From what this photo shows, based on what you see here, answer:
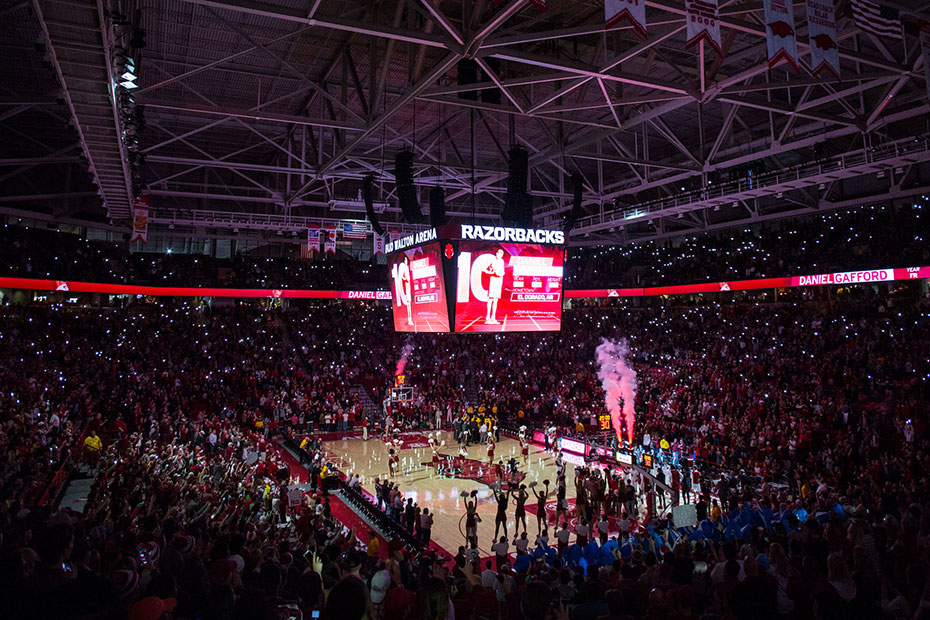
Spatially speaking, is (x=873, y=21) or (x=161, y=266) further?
(x=161, y=266)

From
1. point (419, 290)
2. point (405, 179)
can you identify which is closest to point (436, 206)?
point (405, 179)

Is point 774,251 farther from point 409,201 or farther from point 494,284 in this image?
point 409,201

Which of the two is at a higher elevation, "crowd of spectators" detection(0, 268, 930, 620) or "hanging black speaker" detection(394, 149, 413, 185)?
"hanging black speaker" detection(394, 149, 413, 185)

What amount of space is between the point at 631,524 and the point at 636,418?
35.3 feet

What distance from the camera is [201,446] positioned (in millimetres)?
18984

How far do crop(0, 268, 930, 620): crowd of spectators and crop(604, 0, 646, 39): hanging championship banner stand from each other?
277 inches

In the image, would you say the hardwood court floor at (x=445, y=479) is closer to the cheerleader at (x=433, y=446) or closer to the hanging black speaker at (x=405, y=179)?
the cheerleader at (x=433, y=446)

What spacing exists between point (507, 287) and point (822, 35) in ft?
30.6

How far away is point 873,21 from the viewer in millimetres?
10227

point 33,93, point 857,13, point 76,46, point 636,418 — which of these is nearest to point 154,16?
point 76,46

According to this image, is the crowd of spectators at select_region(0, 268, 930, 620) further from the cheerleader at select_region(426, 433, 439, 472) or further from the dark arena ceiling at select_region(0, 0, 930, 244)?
the dark arena ceiling at select_region(0, 0, 930, 244)

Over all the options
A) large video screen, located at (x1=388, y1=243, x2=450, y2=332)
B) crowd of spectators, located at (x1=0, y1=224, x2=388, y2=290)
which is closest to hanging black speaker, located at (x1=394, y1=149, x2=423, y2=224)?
large video screen, located at (x1=388, y1=243, x2=450, y2=332)

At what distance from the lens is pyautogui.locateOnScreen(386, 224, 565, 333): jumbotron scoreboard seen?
1573 cm

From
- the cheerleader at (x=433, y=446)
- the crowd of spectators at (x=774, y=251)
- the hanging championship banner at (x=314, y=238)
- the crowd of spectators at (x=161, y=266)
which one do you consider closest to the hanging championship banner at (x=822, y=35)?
the cheerleader at (x=433, y=446)
